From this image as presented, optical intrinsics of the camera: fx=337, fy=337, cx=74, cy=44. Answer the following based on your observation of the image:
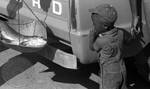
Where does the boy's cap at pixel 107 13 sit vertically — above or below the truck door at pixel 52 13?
above

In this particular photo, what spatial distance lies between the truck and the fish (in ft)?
0.37

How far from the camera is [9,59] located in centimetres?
583

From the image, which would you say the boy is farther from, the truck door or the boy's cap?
the truck door

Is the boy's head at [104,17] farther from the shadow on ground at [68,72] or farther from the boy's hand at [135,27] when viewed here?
the shadow on ground at [68,72]

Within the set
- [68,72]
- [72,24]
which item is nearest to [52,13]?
[72,24]

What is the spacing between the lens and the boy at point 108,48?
342cm

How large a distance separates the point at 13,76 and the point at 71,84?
0.96 metres

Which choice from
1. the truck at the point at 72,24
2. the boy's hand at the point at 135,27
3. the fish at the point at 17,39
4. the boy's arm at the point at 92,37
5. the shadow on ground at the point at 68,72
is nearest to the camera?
the boy's arm at the point at 92,37

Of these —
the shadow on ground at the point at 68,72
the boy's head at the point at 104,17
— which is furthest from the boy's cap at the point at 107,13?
the shadow on ground at the point at 68,72

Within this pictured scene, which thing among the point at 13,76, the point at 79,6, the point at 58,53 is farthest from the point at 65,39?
the point at 13,76

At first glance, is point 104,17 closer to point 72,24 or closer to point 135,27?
point 72,24

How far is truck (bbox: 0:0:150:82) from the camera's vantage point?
3.80m

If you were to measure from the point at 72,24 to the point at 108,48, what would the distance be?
0.66 meters

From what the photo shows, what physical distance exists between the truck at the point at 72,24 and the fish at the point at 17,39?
112mm
